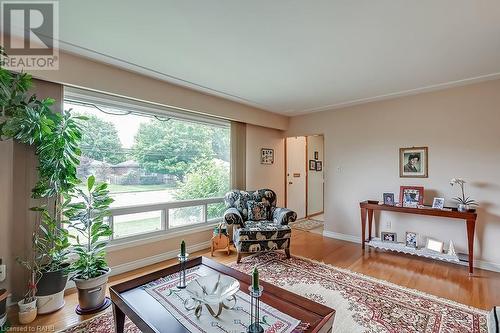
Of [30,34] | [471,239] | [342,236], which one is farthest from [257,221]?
[30,34]

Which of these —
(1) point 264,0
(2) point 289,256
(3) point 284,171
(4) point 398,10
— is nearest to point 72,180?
(1) point 264,0

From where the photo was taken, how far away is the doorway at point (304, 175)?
5.48 meters

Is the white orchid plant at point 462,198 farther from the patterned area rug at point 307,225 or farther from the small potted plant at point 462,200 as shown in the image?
the patterned area rug at point 307,225

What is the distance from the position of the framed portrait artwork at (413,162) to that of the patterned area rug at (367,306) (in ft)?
5.92

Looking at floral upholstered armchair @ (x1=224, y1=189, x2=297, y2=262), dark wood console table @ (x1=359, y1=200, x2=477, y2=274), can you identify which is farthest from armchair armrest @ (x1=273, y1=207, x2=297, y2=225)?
dark wood console table @ (x1=359, y1=200, x2=477, y2=274)

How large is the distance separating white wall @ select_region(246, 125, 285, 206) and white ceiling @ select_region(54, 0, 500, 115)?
1.47m

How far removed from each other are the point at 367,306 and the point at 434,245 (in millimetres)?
1801

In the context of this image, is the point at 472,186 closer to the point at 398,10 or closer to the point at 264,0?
the point at 398,10

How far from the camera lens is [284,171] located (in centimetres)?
529

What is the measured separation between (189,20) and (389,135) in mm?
3428

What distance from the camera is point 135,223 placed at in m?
3.04

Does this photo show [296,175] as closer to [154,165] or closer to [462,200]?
[462,200]

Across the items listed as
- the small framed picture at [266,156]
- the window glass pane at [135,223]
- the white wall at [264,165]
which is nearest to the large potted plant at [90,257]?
the window glass pane at [135,223]

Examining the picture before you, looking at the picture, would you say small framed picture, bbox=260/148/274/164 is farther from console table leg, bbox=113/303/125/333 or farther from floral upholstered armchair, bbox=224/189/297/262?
console table leg, bbox=113/303/125/333
